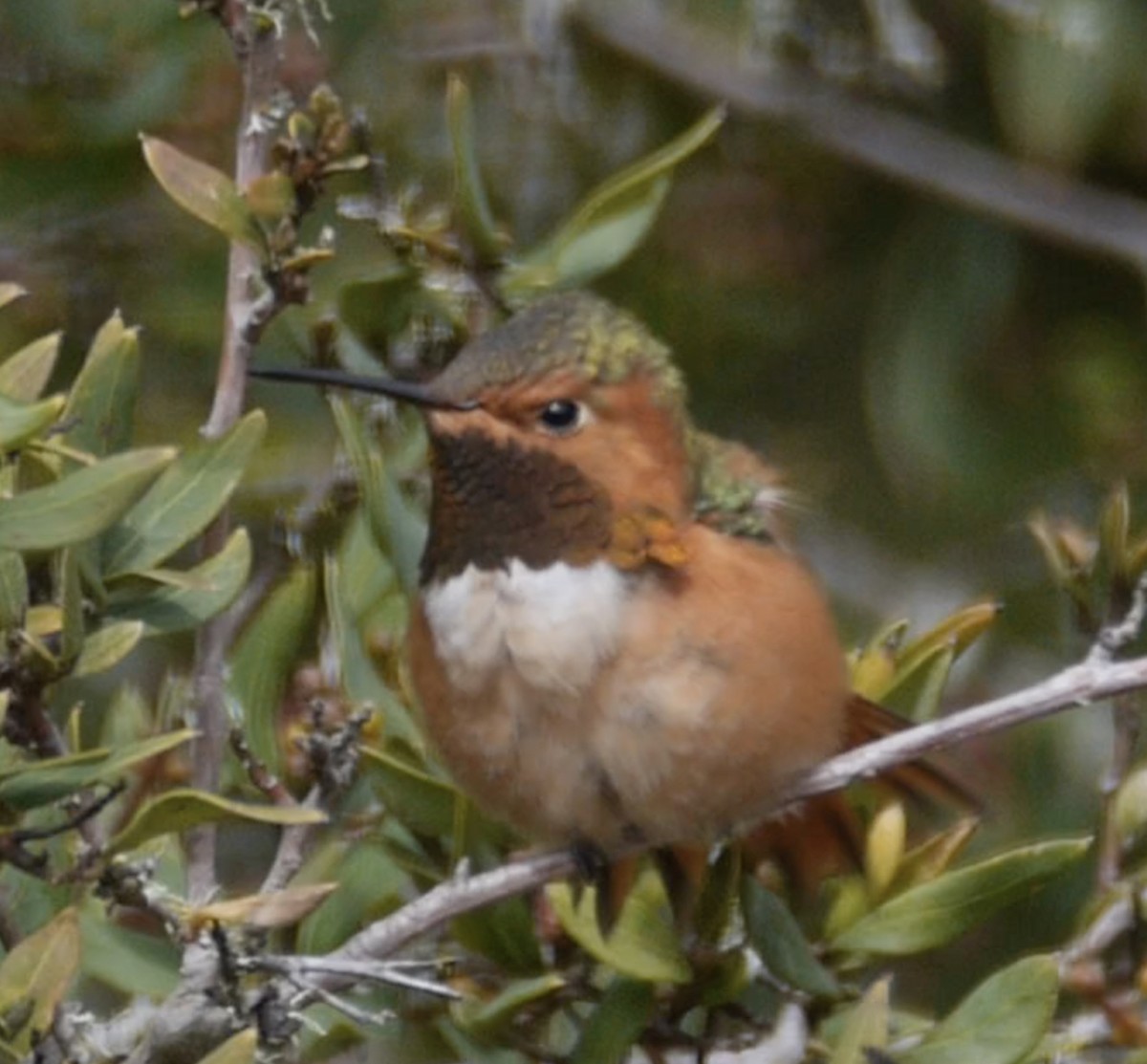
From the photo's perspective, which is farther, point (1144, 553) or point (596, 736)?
point (596, 736)

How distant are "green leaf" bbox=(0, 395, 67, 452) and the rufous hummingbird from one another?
0.64 metres

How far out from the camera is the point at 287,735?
2.66 meters

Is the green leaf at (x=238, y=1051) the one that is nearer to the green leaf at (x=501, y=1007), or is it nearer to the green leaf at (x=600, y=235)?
the green leaf at (x=501, y=1007)

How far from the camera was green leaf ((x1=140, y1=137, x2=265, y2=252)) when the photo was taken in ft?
7.89

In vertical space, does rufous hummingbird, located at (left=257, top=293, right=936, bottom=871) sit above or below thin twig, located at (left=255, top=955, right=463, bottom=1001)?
below

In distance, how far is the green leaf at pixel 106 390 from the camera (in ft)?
7.95

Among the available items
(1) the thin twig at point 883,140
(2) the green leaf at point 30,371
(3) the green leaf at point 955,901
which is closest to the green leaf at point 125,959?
(2) the green leaf at point 30,371

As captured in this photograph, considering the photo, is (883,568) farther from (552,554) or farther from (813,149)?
(552,554)

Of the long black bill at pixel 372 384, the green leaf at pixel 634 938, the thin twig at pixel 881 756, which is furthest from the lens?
the long black bill at pixel 372 384

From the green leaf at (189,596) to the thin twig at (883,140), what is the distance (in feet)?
7.18

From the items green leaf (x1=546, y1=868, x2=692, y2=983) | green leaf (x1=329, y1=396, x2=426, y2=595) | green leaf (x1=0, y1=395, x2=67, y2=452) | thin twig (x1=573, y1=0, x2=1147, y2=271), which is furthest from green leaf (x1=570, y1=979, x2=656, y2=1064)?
thin twig (x1=573, y1=0, x2=1147, y2=271)

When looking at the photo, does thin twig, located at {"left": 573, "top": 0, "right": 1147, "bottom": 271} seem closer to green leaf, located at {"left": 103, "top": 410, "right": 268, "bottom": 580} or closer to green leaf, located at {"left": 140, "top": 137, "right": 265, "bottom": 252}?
green leaf, located at {"left": 140, "top": 137, "right": 265, "bottom": 252}

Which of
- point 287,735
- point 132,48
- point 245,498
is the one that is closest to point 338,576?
point 287,735

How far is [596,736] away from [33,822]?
596 millimetres
